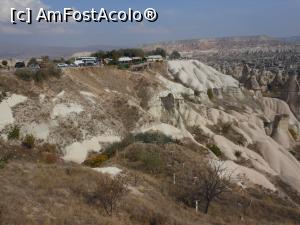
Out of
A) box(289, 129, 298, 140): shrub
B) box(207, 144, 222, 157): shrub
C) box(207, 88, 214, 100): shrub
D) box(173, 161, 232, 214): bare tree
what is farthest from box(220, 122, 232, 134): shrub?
box(173, 161, 232, 214): bare tree

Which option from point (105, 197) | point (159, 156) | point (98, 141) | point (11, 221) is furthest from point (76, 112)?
point (11, 221)

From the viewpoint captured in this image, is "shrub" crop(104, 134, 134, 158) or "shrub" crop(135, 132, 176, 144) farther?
"shrub" crop(135, 132, 176, 144)

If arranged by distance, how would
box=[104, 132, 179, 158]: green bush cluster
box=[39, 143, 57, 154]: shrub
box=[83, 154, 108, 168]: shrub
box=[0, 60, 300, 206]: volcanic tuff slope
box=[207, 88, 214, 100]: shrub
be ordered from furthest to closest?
box=[207, 88, 214, 100]: shrub, box=[0, 60, 300, 206]: volcanic tuff slope, box=[104, 132, 179, 158]: green bush cluster, box=[39, 143, 57, 154]: shrub, box=[83, 154, 108, 168]: shrub

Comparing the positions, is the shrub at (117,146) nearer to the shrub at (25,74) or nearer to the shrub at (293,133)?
the shrub at (25,74)

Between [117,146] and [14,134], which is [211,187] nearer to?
[117,146]

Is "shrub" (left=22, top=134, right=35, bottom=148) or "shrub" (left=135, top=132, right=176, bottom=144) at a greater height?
"shrub" (left=22, top=134, right=35, bottom=148)

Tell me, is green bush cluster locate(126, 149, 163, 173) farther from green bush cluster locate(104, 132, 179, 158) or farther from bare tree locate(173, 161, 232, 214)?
green bush cluster locate(104, 132, 179, 158)

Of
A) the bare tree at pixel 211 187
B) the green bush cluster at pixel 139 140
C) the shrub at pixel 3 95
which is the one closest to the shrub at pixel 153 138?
the green bush cluster at pixel 139 140

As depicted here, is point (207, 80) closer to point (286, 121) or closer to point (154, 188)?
point (286, 121)
